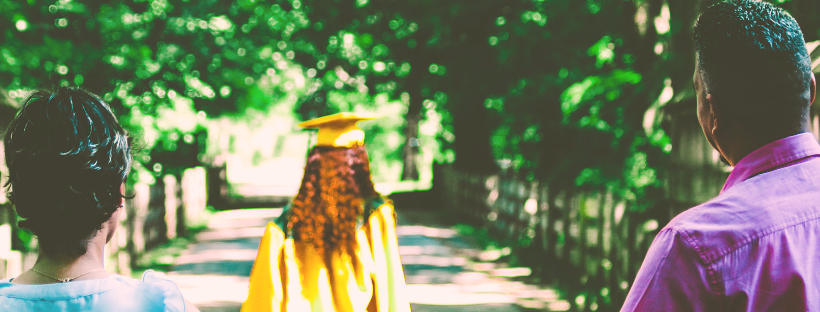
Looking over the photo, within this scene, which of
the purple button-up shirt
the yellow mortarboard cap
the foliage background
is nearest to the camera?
the purple button-up shirt

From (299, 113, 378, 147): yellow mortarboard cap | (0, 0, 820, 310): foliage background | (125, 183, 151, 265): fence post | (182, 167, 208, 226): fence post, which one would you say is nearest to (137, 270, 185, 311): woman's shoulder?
(299, 113, 378, 147): yellow mortarboard cap

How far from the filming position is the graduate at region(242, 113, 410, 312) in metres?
3.07

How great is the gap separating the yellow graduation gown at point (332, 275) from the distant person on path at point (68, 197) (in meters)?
1.46

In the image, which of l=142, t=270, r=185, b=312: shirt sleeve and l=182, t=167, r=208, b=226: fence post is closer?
l=142, t=270, r=185, b=312: shirt sleeve

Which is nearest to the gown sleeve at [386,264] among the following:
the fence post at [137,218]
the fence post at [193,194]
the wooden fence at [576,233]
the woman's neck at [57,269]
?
the woman's neck at [57,269]

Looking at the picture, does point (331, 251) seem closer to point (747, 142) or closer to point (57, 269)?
point (57, 269)

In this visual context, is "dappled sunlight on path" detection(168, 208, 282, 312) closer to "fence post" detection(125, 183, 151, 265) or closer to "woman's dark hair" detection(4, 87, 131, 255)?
"fence post" detection(125, 183, 151, 265)

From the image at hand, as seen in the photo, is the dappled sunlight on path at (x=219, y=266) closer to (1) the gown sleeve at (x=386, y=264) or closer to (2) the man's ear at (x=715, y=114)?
(1) the gown sleeve at (x=386, y=264)

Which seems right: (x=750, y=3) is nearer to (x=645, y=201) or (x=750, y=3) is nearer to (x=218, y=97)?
(x=645, y=201)

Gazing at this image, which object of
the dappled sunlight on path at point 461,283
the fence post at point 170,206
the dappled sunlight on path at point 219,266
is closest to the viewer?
the dappled sunlight on path at point 461,283

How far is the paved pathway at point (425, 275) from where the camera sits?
681cm

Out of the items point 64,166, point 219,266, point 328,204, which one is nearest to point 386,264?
point 328,204

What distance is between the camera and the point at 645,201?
20.2ft

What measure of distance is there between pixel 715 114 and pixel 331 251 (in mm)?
2242
